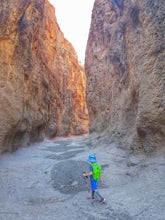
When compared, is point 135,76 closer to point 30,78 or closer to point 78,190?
point 78,190

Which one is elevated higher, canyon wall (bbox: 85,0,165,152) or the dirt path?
canyon wall (bbox: 85,0,165,152)

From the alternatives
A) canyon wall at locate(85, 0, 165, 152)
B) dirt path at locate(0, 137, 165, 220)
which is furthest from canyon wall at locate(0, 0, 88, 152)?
canyon wall at locate(85, 0, 165, 152)

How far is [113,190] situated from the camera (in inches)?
356

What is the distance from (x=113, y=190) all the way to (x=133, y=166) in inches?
95.7

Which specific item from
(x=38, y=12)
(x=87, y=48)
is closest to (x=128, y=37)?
(x=38, y=12)

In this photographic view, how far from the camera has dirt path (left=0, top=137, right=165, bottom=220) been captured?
691 centimetres

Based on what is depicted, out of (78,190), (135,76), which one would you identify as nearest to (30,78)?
(135,76)

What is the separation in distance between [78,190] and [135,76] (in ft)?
24.0

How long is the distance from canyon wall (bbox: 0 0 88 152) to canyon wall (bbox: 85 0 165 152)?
6.86 meters

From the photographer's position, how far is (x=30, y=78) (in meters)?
21.6

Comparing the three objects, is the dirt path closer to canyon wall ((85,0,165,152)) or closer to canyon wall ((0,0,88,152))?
canyon wall ((85,0,165,152))

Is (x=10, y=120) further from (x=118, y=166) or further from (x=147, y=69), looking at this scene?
(x=147, y=69)

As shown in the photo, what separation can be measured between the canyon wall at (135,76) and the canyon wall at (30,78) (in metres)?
6.86

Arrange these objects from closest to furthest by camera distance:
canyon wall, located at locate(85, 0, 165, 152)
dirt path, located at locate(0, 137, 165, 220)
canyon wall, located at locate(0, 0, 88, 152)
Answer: dirt path, located at locate(0, 137, 165, 220)
canyon wall, located at locate(85, 0, 165, 152)
canyon wall, located at locate(0, 0, 88, 152)
